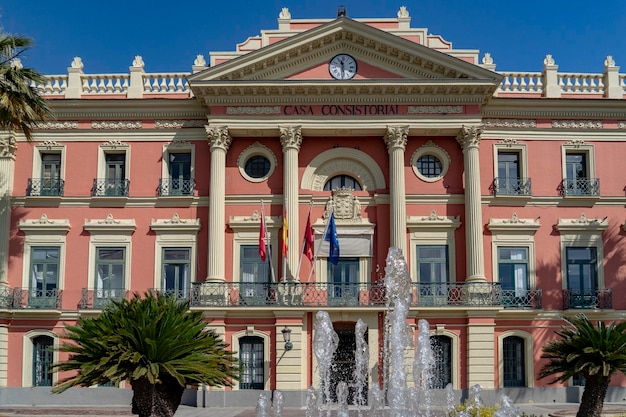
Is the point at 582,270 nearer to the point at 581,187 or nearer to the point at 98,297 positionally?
the point at 581,187

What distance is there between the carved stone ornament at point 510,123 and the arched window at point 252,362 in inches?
459

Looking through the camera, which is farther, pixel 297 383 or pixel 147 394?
pixel 297 383

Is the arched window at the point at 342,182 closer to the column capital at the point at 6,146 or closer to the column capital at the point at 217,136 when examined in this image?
the column capital at the point at 217,136

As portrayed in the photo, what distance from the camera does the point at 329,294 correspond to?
29391mm

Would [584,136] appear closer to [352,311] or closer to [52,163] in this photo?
[352,311]

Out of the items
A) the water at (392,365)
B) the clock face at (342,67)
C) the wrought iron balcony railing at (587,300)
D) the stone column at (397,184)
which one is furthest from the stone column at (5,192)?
the wrought iron balcony railing at (587,300)

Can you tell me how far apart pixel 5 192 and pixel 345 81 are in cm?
1323

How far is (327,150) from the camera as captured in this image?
3088 centimetres

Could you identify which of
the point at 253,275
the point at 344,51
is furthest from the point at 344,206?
the point at 344,51

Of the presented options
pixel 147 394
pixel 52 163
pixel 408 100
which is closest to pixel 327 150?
pixel 408 100

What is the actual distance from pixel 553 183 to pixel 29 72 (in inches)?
737

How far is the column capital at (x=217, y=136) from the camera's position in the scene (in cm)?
2984

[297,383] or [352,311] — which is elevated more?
[352,311]

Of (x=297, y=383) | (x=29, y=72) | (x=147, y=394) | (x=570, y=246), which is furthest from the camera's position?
(x=570, y=246)
